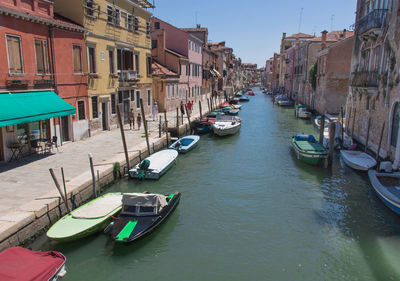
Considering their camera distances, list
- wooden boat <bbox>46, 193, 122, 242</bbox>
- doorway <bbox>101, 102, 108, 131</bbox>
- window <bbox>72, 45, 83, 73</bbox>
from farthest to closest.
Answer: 1. doorway <bbox>101, 102, 108, 131</bbox>
2. window <bbox>72, 45, 83, 73</bbox>
3. wooden boat <bbox>46, 193, 122, 242</bbox>

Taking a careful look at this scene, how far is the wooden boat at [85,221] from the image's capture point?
8.88m

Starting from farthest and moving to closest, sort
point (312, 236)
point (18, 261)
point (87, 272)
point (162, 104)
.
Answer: point (162, 104)
point (312, 236)
point (87, 272)
point (18, 261)

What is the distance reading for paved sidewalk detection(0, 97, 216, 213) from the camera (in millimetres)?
10188

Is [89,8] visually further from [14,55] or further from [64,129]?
Answer: [64,129]

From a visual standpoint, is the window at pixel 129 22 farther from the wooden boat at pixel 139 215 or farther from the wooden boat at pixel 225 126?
the wooden boat at pixel 139 215

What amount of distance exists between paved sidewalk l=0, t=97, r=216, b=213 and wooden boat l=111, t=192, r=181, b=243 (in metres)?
2.62

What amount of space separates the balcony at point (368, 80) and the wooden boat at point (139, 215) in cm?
1390

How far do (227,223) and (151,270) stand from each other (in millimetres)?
3379

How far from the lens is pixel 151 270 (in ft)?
27.7

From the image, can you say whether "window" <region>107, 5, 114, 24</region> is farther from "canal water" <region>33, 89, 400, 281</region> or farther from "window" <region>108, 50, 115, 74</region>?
"canal water" <region>33, 89, 400, 281</region>

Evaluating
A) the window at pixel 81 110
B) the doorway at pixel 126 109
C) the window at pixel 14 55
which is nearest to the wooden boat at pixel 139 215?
the window at pixel 14 55

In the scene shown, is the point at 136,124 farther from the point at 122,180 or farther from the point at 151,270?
the point at 151,270

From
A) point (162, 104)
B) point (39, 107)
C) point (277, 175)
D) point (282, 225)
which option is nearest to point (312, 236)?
point (282, 225)

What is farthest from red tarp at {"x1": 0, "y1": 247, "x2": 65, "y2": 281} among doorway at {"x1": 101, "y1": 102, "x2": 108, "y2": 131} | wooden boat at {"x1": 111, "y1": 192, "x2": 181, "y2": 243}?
doorway at {"x1": 101, "y1": 102, "x2": 108, "y2": 131}
